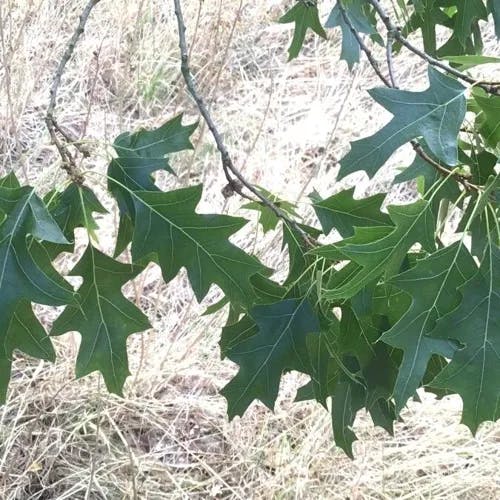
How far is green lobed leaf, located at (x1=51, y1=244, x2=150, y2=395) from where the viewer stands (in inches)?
31.5

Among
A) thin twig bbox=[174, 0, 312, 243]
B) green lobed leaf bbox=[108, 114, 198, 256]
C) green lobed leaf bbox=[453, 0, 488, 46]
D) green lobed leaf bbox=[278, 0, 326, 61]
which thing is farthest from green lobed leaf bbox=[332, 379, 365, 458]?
green lobed leaf bbox=[278, 0, 326, 61]

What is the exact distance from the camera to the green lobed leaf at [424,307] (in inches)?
25.9

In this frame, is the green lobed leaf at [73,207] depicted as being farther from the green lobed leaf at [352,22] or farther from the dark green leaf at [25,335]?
the green lobed leaf at [352,22]

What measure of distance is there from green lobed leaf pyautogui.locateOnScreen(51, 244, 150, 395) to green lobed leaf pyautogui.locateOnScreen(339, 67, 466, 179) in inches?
10.5

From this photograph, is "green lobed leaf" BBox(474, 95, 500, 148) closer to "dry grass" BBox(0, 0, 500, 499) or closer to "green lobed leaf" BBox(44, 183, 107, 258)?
"green lobed leaf" BBox(44, 183, 107, 258)

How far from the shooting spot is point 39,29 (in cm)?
262

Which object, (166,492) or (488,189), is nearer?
(488,189)

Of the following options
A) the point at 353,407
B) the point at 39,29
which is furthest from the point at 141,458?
the point at 39,29

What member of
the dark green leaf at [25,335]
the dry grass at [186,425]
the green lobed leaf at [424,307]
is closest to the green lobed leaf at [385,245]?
the green lobed leaf at [424,307]

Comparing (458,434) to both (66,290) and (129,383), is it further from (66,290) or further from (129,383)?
(66,290)

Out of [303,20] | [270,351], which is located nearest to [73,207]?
[270,351]

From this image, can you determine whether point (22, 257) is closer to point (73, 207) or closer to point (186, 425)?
point (73, 207)

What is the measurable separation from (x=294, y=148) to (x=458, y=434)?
1151 mm

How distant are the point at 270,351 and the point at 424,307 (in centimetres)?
18
